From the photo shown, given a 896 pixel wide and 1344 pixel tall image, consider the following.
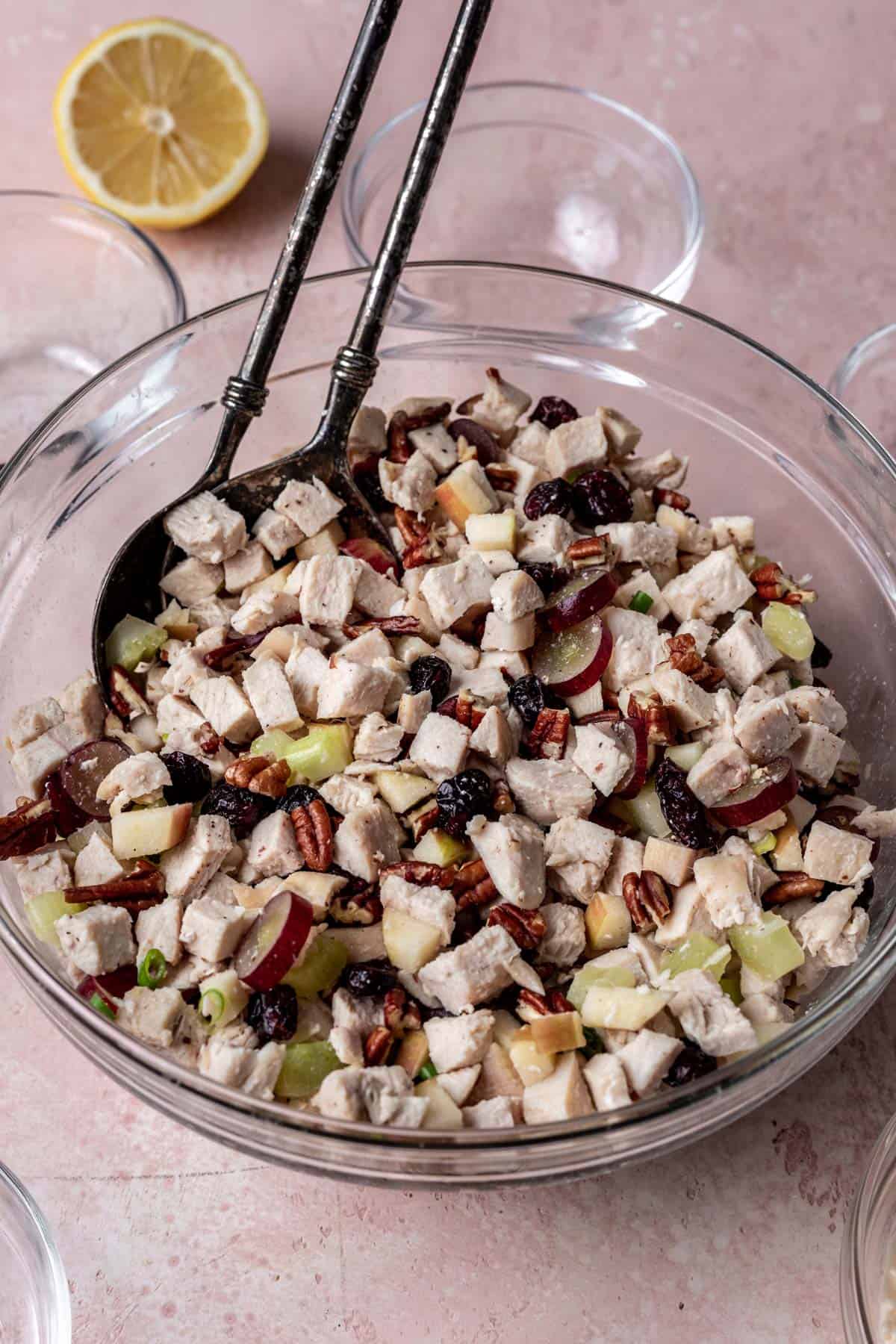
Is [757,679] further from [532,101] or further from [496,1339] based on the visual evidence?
[532,101]

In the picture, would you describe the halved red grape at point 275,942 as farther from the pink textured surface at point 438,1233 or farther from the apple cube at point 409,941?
the pink textured surface at point 438,1233

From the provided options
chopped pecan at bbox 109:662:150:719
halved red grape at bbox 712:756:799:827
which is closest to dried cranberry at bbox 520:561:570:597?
halved red grape at bbox 712:756:799:827

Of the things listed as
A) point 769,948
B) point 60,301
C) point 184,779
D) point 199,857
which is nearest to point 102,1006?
point 199,857

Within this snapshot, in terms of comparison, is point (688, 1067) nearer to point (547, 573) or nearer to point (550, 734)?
point (550, 734)

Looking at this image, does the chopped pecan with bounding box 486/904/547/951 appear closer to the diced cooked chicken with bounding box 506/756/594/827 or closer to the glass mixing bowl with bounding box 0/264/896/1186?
the diced cooked chicken with bounding box 506/756/594/827

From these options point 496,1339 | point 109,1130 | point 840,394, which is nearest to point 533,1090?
point 496,1339

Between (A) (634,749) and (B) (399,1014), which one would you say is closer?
(B) (399,1014)
